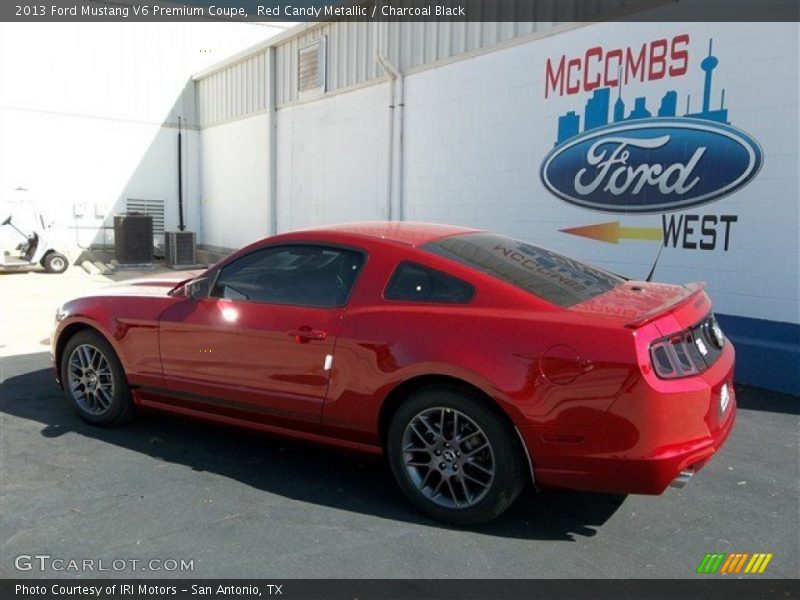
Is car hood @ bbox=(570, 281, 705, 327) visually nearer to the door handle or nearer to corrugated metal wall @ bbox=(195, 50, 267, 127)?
the door handle

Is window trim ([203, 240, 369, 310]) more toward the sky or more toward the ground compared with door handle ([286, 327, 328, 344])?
more toward the sky

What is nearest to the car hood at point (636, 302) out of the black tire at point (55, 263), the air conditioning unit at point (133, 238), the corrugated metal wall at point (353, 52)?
the corrugated metal wall at point (353, 52)

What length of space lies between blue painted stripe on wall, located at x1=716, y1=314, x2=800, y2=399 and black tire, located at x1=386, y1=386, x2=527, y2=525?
147 inches

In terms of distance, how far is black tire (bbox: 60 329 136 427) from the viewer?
15.0 feet

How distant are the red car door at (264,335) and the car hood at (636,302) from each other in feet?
4.48

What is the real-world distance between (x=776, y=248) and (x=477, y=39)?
4.83 metres

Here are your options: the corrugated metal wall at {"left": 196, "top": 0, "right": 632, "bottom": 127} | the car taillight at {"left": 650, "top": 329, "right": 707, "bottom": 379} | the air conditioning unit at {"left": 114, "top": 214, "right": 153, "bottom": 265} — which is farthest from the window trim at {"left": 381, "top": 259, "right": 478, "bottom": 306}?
the air conditioning unit at {"left": 114, "top": 214, "right": 153, "bottom": 265}

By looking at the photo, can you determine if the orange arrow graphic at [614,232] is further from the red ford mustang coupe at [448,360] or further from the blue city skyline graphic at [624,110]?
the red ford mustang coupe at [448,360]

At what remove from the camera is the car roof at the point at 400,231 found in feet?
12.5

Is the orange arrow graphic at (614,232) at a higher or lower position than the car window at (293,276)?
higher

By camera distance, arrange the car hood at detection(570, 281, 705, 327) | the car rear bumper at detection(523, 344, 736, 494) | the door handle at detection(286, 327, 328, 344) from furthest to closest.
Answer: the door handle at detection(286, 327, 328, 344), the car hood at detection(570, 281, 705, 327), the car rear bumper at detection(523, 344, 736, 494)
